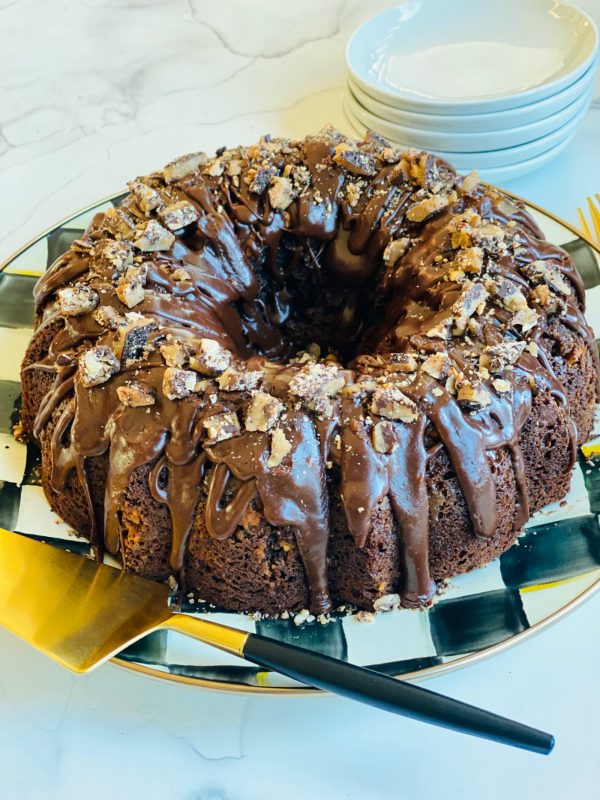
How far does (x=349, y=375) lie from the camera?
1.45m

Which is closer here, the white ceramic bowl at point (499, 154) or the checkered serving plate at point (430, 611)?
the checkered serving plate at point (430, 611)

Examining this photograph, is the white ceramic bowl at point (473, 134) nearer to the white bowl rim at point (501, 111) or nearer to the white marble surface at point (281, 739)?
the white bowl rim at point (501, 111)

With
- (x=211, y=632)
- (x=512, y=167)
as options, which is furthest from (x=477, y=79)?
(x=211, y=632)

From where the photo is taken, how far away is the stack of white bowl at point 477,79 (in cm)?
215

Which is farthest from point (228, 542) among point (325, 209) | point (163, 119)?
point (163, 119)

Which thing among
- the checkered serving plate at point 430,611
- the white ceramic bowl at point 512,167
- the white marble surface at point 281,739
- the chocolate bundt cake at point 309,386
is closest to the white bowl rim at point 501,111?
the white ceramic bowl at point 512,167

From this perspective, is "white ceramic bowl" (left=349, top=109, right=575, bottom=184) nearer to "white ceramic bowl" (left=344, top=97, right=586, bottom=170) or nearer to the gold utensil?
"white ceramic bowl" (left=344, top=97, right=586, bottom=170)

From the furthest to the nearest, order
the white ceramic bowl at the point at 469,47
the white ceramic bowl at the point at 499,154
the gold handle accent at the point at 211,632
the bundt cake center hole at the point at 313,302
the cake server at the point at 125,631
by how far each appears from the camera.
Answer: the white ceramic bowl at the point at 469,47, the white ceramic bowl at the point at 499,154, the bundt cake center hole at the point at 313,302, the gold handle accent at the point at 211,632, the cake server at the point at 125,631

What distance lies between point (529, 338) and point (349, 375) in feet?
1.07

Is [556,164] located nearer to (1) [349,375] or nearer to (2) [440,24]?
(2) [440,24]

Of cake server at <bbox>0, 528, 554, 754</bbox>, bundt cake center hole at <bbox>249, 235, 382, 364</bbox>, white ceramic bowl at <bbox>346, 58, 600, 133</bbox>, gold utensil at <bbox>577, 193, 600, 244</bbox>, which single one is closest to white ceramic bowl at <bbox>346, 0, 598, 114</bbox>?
white ceramic bowl at <bbox>346, 58, 600, 133</bbox>

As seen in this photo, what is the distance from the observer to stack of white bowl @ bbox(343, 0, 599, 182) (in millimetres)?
2148

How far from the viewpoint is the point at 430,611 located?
1.44 meters

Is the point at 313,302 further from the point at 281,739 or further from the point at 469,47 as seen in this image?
the point at 469,47
